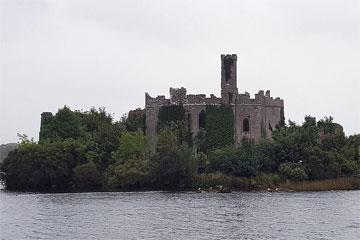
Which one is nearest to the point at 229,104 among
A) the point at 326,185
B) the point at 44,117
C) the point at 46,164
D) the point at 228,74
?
the point at 228,74

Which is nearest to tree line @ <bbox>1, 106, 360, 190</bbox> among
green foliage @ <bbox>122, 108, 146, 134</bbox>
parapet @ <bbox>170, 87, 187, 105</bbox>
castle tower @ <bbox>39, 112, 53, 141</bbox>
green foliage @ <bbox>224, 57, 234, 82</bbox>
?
parapet @ <bbox>170, 87, 187, 105</bbox>

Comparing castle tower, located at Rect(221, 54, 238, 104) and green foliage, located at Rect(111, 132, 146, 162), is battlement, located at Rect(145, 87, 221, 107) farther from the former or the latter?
green foliage, located at Rect(111, 132, 146, 162)

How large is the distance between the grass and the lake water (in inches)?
136

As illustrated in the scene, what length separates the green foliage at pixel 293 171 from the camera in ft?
219

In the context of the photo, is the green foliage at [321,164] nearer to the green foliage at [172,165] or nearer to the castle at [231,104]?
the green foliage at [172,165]

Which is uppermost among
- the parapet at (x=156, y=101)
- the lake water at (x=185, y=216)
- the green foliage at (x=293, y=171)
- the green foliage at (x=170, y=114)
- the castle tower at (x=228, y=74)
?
the castle tower at (x=228, y=74)

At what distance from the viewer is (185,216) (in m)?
45.1

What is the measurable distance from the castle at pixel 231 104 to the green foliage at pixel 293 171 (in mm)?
10816

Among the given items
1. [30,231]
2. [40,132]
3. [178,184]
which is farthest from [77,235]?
[40,132]

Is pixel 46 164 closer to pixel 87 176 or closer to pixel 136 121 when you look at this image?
pixel 87 176

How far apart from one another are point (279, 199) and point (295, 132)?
663 inches

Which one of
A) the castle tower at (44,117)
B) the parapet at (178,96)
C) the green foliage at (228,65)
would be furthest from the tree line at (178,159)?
the castle tower at (44,117)

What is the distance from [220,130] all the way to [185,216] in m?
33.0

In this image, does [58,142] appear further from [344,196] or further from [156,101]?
[344,196]
